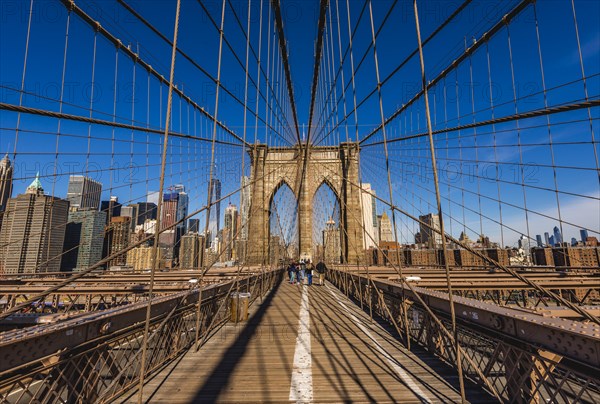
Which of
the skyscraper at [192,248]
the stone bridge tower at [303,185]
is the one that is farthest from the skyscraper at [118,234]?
the stone bridge tower at [303,185]

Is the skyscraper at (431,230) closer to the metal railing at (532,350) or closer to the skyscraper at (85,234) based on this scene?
the metal railing at (532,350)

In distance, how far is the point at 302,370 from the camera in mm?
3914

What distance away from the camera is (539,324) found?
2.47 meters

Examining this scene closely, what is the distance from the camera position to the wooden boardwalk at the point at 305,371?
3195mm

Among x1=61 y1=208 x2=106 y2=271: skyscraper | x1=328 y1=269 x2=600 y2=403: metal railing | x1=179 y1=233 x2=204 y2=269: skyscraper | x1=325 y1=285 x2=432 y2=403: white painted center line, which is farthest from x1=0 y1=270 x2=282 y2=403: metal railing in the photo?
x1=61 y1=208 x2=106 y2=271: skyscraper

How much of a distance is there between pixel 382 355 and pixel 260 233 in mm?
22709

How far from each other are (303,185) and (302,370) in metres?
26.5

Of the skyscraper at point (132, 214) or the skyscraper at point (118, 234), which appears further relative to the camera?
the skyscraper at point (118, 234)

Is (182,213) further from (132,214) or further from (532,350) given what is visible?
(532,350)

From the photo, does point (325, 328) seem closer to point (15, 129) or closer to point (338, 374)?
point (338, 374)

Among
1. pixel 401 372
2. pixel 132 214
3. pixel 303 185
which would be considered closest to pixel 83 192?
pixel 303 185

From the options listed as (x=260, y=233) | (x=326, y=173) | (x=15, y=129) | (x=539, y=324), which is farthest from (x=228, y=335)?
(x=326, y=173)

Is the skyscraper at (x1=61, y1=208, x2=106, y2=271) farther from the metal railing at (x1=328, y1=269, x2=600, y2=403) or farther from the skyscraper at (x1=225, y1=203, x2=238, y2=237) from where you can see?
the metal railing at (x1=328, y1=269, x2=600, y2=403)

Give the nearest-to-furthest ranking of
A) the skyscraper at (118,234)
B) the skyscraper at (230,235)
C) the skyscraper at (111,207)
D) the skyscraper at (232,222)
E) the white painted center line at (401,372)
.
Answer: the white painted center line at (401,372), the skyscraper at (230,235), the skyscraper at (111,207), the skyscraper at (232,222), the skyscraper at (118,234)
